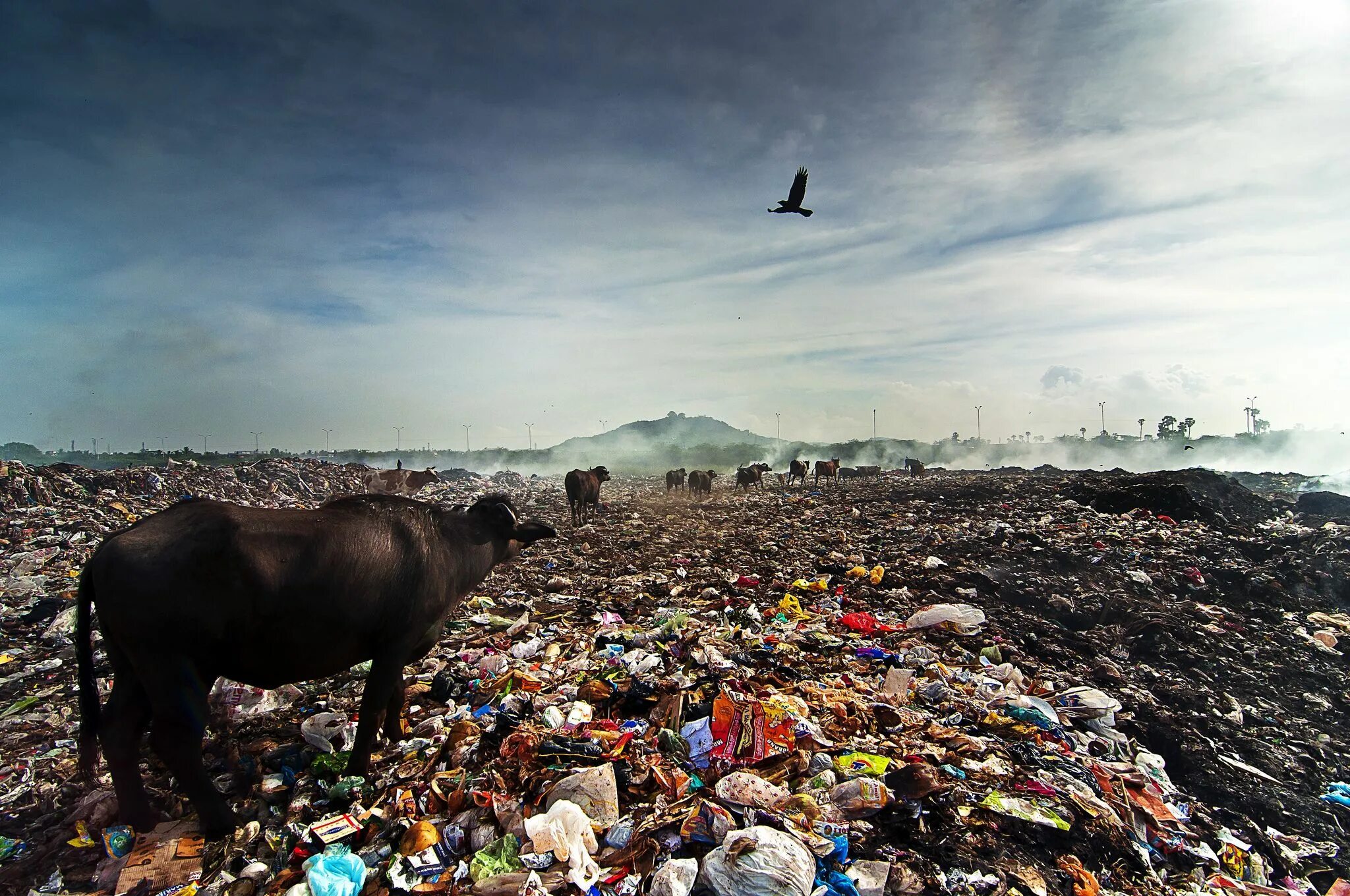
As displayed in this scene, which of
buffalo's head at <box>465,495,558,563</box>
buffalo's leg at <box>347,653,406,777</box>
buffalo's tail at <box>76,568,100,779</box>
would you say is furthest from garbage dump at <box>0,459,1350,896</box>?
buffalo's head at <box>465,495,558,563</box>

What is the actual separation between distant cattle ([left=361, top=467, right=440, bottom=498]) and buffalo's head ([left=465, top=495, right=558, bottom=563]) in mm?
18651

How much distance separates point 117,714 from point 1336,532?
49.5 feet

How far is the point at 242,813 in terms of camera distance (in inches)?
136

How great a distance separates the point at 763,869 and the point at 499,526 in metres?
3.14

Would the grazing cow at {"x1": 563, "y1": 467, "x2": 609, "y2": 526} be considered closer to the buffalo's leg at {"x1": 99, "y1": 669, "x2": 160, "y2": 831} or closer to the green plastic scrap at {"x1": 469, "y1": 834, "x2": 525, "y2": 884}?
the buffalo's leg at {"x1": 99, "y1": 669, "x2": 160, "y2": 831}

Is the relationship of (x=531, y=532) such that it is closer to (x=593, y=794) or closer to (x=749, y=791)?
(x=593, y=794)

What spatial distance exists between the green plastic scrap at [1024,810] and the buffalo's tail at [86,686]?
16.0ft

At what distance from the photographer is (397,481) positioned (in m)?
23.4

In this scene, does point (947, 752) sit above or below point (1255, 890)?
above

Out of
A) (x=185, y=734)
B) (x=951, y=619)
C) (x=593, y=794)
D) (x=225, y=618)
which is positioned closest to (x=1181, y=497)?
(x=951, y=619)

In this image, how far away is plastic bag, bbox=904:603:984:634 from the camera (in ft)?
21.7

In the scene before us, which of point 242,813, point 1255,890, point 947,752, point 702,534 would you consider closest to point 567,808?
point 242,813

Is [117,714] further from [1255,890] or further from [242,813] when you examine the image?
[1255,890]

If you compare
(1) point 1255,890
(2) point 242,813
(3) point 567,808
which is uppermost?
(3) point 567,808
